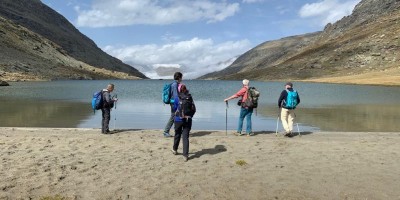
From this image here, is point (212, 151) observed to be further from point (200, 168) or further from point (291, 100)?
point (291, 100)

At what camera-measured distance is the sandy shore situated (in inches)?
414

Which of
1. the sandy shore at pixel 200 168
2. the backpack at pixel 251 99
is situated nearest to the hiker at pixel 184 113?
the sandy shore at pixel 200 168

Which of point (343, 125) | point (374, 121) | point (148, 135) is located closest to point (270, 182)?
point (148, 135)

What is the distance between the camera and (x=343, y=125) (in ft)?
90.2

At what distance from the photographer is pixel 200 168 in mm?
12727

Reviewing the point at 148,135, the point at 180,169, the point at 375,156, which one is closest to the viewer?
the point at 180,169

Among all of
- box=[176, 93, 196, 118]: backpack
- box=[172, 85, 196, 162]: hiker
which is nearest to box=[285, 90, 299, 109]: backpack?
box=[172, 85, 196, 162]: hiker

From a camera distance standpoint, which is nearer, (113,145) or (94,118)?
(113,145)

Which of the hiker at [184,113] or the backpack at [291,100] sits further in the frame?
the backpack at [291,100]

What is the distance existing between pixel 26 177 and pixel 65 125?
51.9ft

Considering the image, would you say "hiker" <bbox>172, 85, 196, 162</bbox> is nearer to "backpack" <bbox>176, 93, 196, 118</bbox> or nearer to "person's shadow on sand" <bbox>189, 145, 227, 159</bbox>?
"backpack" <bbox>176, 93, 196, 118</bbox>

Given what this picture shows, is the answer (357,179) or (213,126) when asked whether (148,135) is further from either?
(357,179)

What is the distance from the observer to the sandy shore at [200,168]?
1051cm

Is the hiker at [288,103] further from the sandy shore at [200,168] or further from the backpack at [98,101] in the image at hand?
the backpack at [98,101]
